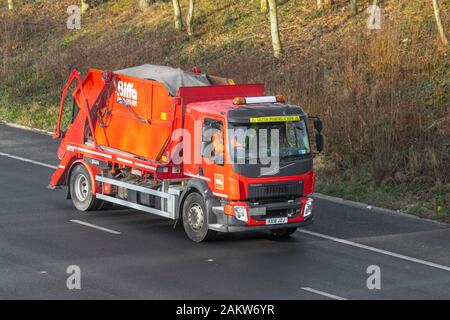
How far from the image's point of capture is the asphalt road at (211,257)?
15.6 metres

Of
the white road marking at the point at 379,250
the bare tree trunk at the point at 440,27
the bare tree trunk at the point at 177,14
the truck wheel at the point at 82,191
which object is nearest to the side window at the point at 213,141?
the white road marking at the point at 379,250

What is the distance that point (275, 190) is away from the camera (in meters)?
18.3

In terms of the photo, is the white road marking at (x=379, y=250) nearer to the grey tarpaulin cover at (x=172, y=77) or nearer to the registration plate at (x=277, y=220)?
the registration plate at (x=277, y=220)

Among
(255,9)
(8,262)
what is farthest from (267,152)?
(255,9)

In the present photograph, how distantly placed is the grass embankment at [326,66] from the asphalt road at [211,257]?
190cm

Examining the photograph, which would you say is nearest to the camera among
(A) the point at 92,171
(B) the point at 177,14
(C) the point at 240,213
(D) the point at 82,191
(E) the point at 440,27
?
(C) the point at 240,213

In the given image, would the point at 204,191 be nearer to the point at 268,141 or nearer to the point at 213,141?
the point at 213,141

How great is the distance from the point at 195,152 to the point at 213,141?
0.55 meters

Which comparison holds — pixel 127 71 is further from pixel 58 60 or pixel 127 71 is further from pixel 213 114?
pixel 58 60

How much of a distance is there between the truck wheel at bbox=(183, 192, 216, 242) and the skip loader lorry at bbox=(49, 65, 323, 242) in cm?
2

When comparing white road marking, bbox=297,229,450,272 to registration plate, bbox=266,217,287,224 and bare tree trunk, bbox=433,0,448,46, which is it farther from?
bare tree trunk, bbox=433,0,448,46

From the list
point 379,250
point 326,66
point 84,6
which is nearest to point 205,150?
point 379,250

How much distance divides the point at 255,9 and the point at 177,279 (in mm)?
22852

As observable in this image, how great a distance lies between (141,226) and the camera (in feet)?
65.9
